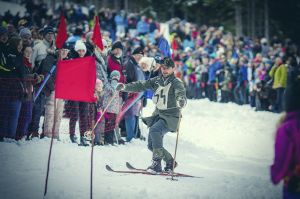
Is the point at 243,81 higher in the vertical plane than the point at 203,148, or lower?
higher

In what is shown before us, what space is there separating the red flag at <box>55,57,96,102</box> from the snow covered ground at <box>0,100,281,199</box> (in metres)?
1.31

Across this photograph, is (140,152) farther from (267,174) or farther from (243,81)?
(243,81)

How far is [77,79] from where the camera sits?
21.8 ft

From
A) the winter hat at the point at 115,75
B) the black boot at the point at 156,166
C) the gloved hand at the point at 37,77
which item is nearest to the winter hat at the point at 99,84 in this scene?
the winter hat at the point at 115,75

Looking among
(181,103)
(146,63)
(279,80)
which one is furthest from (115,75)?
(279,80)

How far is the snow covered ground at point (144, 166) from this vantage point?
675 cm

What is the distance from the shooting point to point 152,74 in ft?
36.7

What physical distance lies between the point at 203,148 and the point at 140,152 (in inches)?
72.7

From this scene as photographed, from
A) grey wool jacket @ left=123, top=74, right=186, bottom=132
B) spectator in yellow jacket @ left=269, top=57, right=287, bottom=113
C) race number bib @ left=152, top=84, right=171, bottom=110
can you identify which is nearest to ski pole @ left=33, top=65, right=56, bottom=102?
grey wool jacket @ left=123, top=74, right=186, bottom=132

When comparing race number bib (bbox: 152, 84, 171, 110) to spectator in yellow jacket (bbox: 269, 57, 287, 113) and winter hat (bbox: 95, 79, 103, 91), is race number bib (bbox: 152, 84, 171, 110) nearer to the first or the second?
winter hat (bbox: 95, 79, 103, 91)

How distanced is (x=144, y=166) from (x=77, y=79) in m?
2.65

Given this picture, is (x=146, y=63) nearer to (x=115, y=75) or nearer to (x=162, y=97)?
(x=115, y=75)

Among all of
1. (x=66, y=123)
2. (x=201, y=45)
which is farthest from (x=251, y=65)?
(x=66, y=123)

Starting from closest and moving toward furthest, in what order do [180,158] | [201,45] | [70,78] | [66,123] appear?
1. [70,78]
2. [180,158]
3. [66,123]
4. [201,45]
